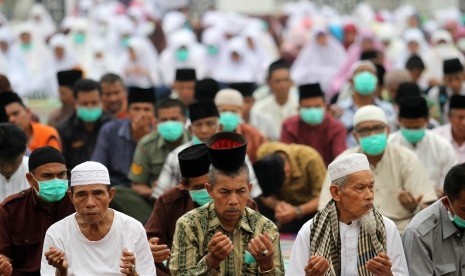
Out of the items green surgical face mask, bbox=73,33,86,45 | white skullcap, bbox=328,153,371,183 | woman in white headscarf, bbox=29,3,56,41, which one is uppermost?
woman in white headscarf, bbox=29,3,56,41

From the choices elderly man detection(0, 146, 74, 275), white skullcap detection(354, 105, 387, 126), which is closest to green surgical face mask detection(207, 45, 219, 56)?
white skullcap detection(354, 105, 387, 126)

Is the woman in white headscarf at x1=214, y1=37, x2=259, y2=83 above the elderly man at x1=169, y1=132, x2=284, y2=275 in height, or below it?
above

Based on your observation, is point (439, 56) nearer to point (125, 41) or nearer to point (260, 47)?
point (260, 47)

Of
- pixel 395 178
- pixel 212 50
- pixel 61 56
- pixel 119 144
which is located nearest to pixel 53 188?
pixel 395 178

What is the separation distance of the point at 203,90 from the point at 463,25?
17202 mm

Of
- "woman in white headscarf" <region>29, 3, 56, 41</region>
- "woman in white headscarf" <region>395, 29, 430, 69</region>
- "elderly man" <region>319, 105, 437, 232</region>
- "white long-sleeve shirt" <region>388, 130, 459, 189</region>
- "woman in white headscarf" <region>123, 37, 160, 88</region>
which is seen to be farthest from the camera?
"woman in white headscarf" <region>29, 3, 56, 41</region>

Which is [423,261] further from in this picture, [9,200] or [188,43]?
[188,43]

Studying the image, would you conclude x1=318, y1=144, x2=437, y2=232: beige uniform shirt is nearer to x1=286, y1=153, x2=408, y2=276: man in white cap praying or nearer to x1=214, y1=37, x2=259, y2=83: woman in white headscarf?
x1=286, y1=153, x2=408, y2=276: man in white cap praying

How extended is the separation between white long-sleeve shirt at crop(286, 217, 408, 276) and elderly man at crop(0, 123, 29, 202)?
259cm

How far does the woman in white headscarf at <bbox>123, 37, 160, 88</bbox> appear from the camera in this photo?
70.4 feet

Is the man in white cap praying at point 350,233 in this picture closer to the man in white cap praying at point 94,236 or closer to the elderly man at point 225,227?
the elderly man at point 225,227

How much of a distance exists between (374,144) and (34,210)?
2600mm

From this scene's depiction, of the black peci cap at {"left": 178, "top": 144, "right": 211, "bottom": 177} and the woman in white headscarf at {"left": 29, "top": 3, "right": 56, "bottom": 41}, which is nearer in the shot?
the black peci cap at {"left": 178, "top": 144, "right": 211, "bottom": 177}

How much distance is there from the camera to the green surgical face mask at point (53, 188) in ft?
28.5
